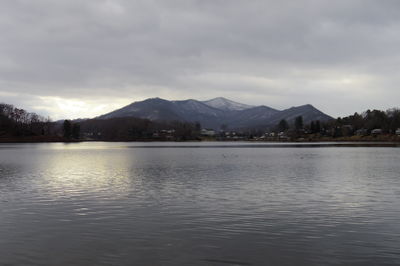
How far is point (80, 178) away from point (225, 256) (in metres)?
38.2

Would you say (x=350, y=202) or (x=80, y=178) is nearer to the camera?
(x=350, y=202)

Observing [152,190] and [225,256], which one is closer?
[225,256]

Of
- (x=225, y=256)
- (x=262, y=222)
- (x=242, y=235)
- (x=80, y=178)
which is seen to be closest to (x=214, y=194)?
(x=262, y=222)

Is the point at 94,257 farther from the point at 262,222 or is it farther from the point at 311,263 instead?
the point at 262,222

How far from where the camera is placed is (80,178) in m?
50.8

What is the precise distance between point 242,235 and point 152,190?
19.4 meters

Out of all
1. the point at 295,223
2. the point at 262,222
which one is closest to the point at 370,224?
the point at 295,223

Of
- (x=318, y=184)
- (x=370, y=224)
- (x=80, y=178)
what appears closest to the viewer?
(x=370, y=224)

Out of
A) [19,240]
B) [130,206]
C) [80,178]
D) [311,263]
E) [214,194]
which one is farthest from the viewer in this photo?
[80,178]

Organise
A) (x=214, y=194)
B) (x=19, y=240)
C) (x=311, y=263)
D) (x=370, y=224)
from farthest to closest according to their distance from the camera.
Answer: (x=214, y=194) < (x=370, y=224) < (x=19, y=240) < (x=311, y=263)

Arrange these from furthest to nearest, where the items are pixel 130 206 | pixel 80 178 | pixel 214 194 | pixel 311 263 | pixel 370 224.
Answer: pixel 80 178 < pixel 214 194 < pixel 130 206 < pixel 370 224 < pixel 311 263

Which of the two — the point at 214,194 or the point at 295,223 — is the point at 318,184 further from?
the point at 295,223

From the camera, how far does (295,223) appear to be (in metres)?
23.6

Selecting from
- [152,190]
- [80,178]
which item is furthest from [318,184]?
[80,178]
